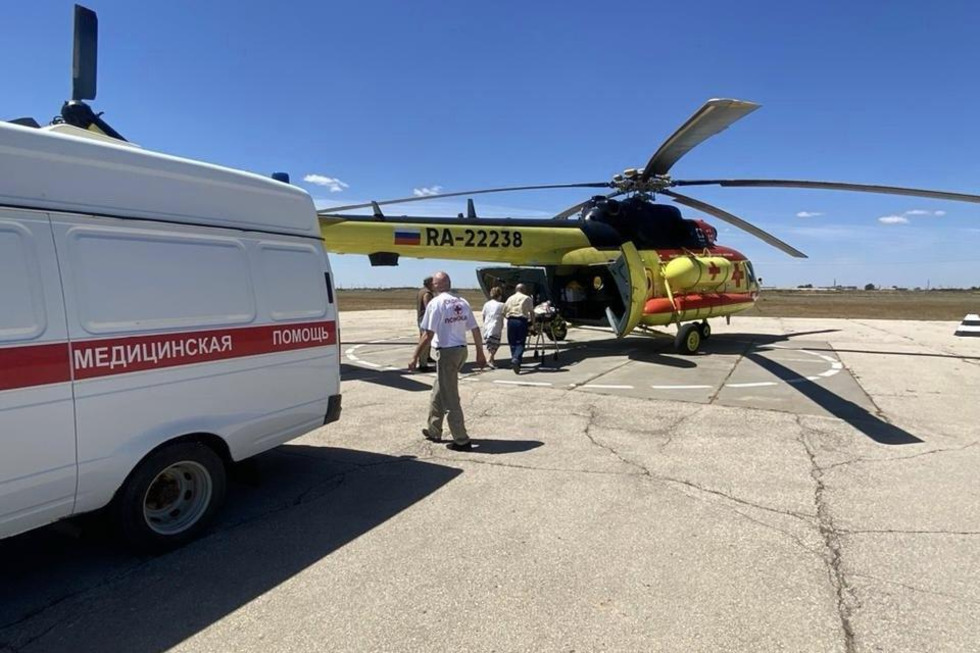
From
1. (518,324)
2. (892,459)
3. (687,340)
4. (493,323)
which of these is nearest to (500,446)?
(892,459)

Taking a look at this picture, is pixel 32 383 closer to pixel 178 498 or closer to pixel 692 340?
pixel 178 498

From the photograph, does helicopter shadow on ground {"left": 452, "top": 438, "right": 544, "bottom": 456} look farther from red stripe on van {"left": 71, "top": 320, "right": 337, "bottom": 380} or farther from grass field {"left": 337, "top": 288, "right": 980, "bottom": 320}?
grass field {"left": 337, "top": 288, "right": 980, "bottom": 320}

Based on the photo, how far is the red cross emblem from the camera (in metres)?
15.2

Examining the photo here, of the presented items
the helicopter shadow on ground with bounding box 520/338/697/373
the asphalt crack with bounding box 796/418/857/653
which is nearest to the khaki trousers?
the asphalt crack with bounding box 796/418/857/653

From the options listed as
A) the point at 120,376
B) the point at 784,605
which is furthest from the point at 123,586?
the point at 784,605

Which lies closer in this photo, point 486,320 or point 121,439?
point 121,439

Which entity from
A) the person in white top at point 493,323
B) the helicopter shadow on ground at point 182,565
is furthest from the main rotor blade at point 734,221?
the helicopter shadow on ground at point 182,565

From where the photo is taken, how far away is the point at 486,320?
11.3 metres

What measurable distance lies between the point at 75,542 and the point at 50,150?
2.62 m

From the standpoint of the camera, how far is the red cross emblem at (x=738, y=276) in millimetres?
15211

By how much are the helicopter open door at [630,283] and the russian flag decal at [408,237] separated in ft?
14.0

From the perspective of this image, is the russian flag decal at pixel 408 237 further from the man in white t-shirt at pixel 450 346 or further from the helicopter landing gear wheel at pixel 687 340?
the helicopter landing gear wheel at pixel 687 340

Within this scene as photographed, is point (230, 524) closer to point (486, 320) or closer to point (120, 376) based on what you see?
point (120, 376)

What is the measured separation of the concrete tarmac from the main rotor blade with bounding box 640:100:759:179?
14.5ft
